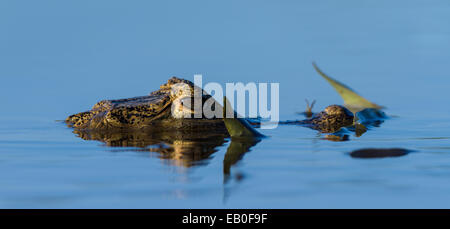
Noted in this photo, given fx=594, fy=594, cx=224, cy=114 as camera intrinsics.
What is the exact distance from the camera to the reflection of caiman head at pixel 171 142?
711 cm

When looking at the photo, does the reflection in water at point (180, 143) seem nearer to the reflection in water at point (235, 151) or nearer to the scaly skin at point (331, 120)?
the reflection in water at point (235, 151)

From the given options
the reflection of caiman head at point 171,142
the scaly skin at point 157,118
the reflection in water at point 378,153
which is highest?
the scaly skin at point 157,118

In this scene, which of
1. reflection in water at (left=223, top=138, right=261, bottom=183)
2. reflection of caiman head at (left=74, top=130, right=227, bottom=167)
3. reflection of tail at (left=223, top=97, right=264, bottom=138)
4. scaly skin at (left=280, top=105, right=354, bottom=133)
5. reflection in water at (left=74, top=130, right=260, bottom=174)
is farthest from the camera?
scaly skin at (left=280, top=105, right=354, bottom=133)

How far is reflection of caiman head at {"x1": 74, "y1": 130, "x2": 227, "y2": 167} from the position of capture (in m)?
7.11

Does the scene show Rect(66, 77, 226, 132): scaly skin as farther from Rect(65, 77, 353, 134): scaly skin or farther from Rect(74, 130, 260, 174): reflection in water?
Rect(74, 130, 260, 174): reflection in water

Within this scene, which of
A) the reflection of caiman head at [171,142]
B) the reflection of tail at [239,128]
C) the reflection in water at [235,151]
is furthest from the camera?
the reflection of tail at [239,128]

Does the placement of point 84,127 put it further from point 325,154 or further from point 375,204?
point 375,204

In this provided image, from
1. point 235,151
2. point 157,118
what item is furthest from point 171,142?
point 157,118

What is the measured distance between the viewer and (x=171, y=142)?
27.9ft

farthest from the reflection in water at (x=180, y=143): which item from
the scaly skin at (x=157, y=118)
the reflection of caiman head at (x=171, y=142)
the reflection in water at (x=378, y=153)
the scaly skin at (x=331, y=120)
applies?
the scaly skin at (x=331, y=120)

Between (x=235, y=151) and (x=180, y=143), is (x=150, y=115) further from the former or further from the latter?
(x=235, y=151)

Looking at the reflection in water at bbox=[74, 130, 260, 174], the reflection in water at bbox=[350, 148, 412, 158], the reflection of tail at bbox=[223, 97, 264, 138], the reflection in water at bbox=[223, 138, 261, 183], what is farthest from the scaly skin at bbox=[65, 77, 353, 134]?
the reflection in water at bbox=[350, 148, 412, 158]

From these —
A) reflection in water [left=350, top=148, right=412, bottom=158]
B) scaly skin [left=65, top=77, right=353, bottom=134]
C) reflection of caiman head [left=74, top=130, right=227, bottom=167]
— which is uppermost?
scaly skin [left=65, top=77, right=353, bottom=134]
